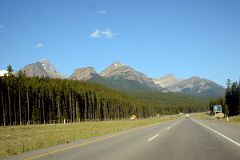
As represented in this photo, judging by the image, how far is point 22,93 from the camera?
289 ft

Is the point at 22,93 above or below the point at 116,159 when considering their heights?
above

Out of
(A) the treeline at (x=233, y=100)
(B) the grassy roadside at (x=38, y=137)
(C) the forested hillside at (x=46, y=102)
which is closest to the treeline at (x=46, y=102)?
(C) the forested hillside at (x=46, y=102)

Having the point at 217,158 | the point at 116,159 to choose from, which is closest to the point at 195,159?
the point at 217,158

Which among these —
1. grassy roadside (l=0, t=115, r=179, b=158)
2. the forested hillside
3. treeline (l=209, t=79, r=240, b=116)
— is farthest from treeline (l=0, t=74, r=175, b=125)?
treeline (l=209, t=79, r=240, b=116)

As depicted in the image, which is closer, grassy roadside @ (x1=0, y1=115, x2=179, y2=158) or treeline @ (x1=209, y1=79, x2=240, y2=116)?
grassy roadside @ (x1=0, y1=115, x2=179, y2=158)

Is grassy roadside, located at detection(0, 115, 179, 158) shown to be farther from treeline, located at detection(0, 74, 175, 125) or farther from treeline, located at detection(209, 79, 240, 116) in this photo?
treeline, located at detection(209, 79, 240, 116)

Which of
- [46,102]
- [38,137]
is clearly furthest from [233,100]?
[38,137]

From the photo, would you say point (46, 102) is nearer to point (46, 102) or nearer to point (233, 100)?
point (46, 102)

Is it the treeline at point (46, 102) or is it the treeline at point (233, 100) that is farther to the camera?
the treeline at point (233, 100)

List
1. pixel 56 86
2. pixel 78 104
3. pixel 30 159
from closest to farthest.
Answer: pixel 30 159 < pixel 56 86 < pixel 78 104

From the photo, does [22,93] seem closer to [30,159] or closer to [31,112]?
[31,112]

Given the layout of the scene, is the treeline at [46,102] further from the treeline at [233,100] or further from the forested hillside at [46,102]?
the treeline at [233,100]

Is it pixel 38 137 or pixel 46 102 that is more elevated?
pixel 46 102

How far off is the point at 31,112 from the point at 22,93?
24.7 ft
